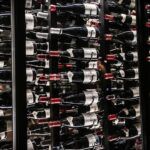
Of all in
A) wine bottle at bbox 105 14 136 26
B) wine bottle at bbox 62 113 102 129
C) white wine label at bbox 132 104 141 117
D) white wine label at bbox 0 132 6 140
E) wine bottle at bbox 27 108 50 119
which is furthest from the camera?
white wine label at bbox 132 104 141 117

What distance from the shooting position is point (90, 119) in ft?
10.5

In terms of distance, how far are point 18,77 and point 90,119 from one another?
106cm

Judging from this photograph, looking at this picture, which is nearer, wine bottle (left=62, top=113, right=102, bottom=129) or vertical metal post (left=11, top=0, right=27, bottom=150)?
vertical metal post (left=11, top=0, right=27, bottom=150)

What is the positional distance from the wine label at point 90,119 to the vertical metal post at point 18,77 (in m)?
0.92

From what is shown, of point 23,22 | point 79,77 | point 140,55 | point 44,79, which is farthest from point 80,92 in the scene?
point 23,22

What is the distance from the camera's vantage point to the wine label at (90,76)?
322 cm

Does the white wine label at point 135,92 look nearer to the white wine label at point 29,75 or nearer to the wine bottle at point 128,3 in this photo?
the wine bottle at point 128,3

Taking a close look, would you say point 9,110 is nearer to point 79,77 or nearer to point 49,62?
point 49,62

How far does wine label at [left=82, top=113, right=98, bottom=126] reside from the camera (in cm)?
319

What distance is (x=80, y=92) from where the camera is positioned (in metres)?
3.29

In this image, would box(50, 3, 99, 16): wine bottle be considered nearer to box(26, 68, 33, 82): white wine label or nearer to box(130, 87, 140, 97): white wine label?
box(26, 68, 33, 82): white wine label

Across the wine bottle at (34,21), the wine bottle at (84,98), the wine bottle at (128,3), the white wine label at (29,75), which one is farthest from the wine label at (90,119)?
the wine bottle at (128,3)

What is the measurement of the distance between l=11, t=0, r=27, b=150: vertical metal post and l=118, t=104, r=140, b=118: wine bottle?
1560mm

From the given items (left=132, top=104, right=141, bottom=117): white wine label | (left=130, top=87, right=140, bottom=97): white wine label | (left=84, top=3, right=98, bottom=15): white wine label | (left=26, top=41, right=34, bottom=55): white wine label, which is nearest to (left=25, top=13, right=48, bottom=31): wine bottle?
(left=26, top=41, right=34, bottom=55): white wine label
